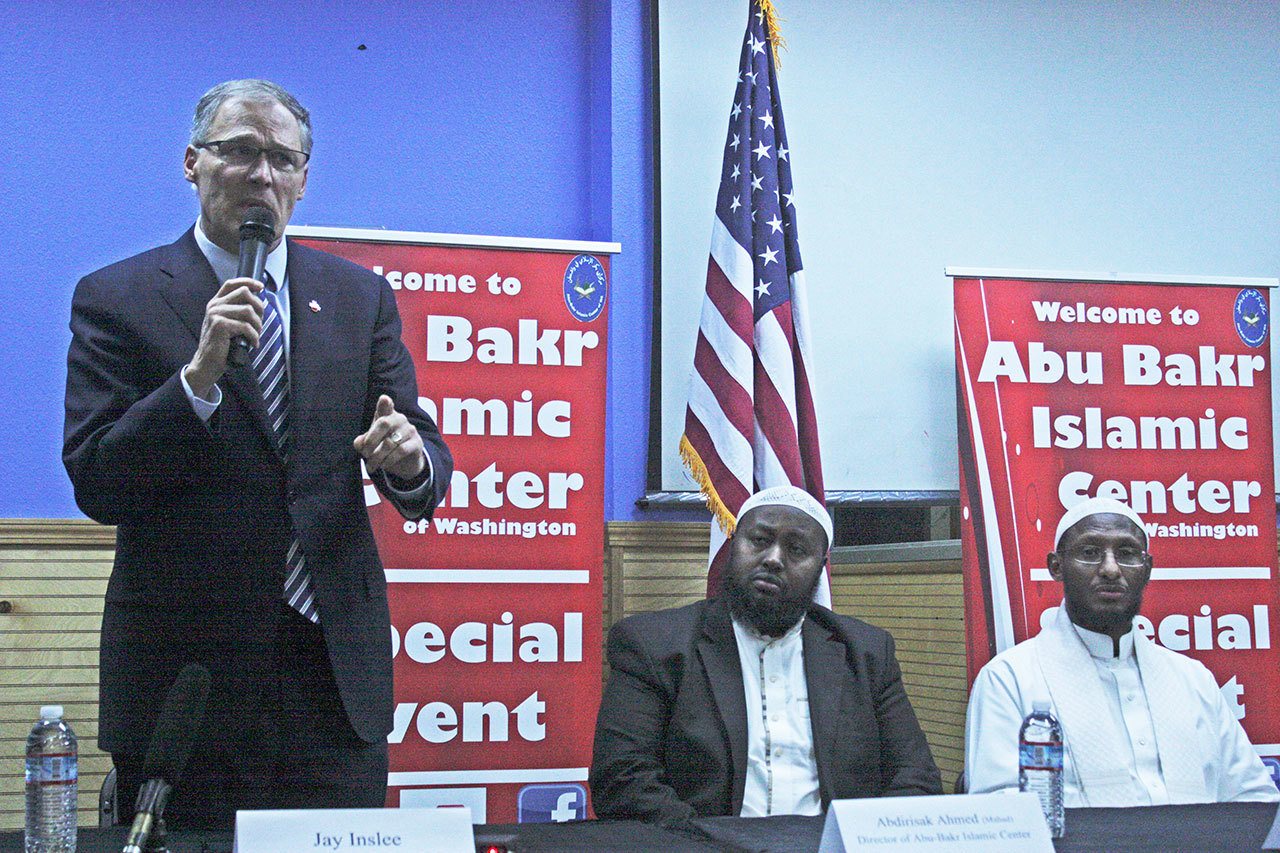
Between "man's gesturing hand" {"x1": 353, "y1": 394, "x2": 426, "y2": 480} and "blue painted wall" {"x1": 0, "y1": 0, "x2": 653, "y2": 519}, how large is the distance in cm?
233

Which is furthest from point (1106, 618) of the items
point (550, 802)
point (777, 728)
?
point (550, 802)

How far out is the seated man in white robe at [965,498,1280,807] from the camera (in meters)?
3.18

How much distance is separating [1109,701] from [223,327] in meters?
2.53

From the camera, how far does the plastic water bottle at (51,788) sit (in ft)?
5.04

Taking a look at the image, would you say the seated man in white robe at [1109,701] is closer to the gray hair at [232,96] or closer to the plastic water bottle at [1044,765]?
the plastic water bottle at [1044,765]

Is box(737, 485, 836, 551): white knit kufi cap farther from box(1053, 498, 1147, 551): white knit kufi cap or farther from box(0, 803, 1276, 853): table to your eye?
box(0, 803, 1276, 853): table

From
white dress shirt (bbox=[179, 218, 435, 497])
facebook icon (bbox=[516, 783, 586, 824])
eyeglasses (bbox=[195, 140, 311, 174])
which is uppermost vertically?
eyeglasses (bbox=[195, 140, 311, 174])

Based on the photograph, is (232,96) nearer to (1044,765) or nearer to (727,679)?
(727,679)

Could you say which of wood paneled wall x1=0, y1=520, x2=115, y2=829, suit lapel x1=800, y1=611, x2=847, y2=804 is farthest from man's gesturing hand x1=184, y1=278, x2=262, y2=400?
wood paneled wall x1=0, y1=520, x2=115, y2=829

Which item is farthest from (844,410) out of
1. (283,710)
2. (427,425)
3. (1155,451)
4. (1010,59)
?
(283,710)

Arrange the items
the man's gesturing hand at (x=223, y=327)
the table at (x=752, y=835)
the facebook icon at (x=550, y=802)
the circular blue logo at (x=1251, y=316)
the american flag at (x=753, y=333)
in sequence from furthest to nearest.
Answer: the circular blue logo at (x=1251, y=316)
the american flag at (x=753, y=333)
the facebook icon at (x=550, y=802)
the man's gesturing hand at (x=223, y=327)
the table at (x=752, y=835)

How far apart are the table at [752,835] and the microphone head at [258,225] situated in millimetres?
903

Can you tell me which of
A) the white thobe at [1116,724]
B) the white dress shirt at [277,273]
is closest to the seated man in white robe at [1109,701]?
the white thobe at [1116,724]

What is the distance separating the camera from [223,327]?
1.80 m
